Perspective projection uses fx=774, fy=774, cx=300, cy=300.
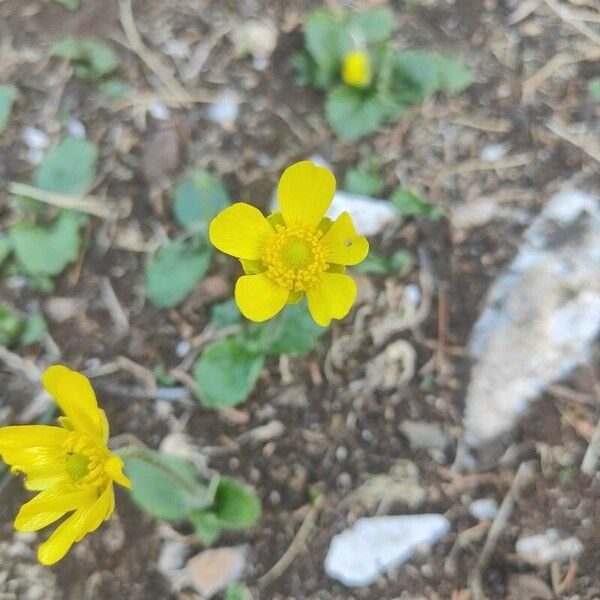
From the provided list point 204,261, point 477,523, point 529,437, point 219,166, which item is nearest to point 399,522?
point 477,523

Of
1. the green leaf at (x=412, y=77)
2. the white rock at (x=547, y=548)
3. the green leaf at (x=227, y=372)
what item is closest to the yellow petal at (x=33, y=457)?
the green leaf at (x=227, y=372)

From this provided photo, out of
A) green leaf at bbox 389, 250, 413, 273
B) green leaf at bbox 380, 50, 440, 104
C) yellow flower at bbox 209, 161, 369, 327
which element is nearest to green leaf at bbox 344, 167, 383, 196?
green leaf at bbox 389, 250, 413, 273

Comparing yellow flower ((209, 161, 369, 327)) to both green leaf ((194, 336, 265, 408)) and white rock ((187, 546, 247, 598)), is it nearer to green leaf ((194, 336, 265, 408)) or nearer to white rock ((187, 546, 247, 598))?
green leaf ((194, 336, 265, 408))

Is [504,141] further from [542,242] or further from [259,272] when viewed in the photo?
[259,272]

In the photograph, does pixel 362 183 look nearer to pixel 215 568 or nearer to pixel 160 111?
pixel 160 111

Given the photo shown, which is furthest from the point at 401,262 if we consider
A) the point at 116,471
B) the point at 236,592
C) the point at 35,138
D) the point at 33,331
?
the point at 35,138

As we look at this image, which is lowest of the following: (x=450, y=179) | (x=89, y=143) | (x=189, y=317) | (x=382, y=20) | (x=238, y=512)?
(x=238, y=512)

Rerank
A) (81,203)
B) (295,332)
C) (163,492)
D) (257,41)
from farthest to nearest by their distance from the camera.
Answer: (257,41) < (81,203) < (295,332) < (163,492)
